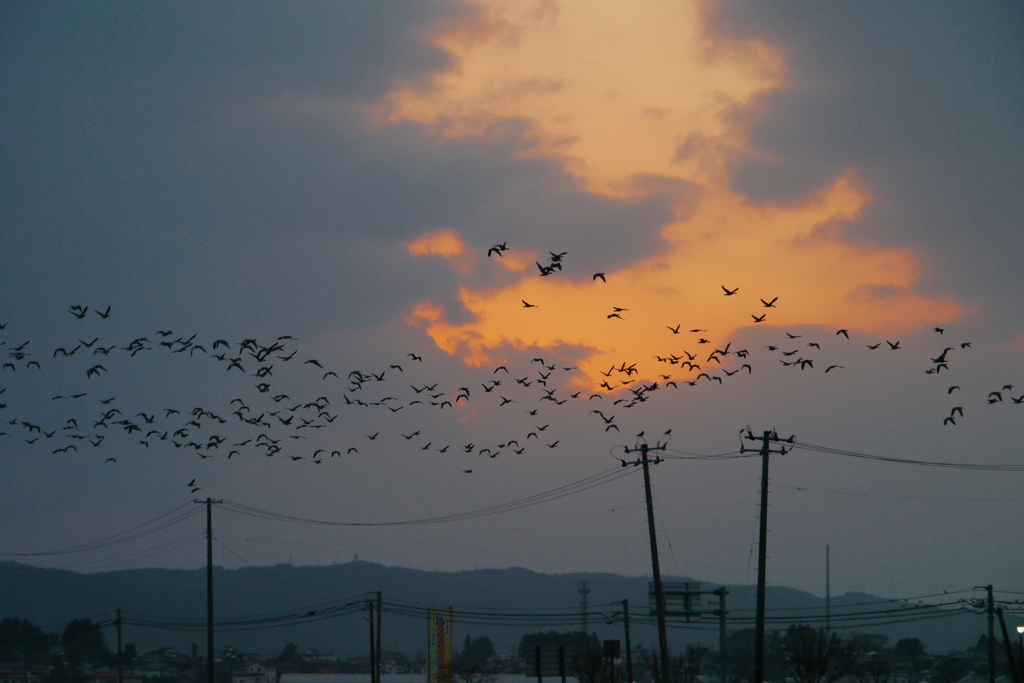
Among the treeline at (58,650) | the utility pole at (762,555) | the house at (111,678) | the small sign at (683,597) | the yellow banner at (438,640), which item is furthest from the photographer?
the treeline at (58,650)

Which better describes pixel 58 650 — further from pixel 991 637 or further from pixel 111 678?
pixel 991 637

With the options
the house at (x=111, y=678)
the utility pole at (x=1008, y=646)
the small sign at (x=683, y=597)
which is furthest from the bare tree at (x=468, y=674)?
the utility pole at (x=1008, y=646)

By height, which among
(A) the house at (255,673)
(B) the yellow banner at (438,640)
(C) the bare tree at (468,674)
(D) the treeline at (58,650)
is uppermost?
(B) the yellow banner at (438,640)

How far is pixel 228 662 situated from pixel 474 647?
4302 centimetres

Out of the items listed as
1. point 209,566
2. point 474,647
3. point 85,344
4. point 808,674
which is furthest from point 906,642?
point 85,344

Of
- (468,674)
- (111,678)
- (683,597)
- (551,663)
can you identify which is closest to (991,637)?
(683,597)

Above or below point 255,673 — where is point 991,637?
above

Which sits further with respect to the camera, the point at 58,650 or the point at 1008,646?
the point at 58,650

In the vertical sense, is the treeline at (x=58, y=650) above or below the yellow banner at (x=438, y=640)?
below

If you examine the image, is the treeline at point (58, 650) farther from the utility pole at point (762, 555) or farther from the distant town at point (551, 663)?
the utility pole at point (762, 555)

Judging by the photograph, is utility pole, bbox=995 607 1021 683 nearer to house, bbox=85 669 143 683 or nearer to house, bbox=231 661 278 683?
house, bbox=85 669 143 683

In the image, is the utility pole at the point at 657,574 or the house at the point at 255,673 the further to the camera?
the house at the point at 255,673

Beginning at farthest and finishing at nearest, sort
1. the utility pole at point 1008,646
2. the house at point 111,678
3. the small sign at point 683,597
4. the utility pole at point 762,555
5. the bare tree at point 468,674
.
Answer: the house at point 111,678 → the bare tree at point 468,674 → the small sign at point 683,597 → the utility pole at point 1008,646 → the utility pole at point 762,555

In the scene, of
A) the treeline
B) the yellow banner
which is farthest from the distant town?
the yellow banner
